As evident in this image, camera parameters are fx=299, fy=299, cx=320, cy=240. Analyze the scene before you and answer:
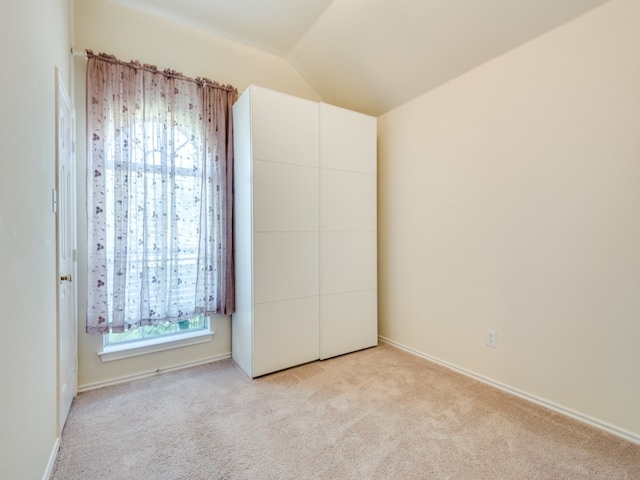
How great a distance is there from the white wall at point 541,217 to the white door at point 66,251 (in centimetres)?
265

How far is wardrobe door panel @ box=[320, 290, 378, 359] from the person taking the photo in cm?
272

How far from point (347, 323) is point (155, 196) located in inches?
78.9

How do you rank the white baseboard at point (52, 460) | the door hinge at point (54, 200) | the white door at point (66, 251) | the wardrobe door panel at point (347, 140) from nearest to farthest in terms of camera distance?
1. the white baseboard at point (52, 460)
2. the door hinge at point (54, 200)
3. the white door at point (66, 251)
4. the wardrobe door panel at point (347, 140)

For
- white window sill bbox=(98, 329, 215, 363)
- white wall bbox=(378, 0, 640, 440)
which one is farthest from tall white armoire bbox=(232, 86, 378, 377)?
white wall bbox=(378, 0, 640, 440)

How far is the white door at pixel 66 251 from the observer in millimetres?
1651

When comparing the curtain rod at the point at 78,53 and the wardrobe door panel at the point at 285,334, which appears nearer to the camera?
the curtain rod at the point at 78,53

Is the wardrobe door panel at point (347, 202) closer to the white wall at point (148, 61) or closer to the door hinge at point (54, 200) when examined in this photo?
the white wall at point (148, 61)

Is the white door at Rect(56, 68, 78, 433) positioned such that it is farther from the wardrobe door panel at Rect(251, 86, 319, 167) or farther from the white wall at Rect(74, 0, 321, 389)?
the wardrobe door panel at Rect(251, 86, 319, 167)

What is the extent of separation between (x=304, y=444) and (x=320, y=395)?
0.50 m

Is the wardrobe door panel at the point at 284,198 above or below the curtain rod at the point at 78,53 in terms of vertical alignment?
below

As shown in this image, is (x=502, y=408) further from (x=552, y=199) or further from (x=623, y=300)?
(x=552, y=199)

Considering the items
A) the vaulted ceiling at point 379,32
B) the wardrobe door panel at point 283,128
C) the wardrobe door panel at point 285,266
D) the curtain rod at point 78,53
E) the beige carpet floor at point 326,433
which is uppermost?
the vaulted ceiling at point 379,32

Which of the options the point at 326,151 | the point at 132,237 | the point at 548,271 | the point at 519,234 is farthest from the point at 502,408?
the point at 132,237

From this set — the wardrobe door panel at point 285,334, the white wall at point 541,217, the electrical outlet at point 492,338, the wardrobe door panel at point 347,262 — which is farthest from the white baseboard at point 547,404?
the wardrobe door panel at point 285,334
